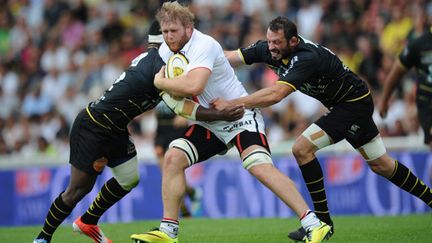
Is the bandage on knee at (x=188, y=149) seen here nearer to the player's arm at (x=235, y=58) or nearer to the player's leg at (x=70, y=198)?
the player's leg at (x=70, y=198)

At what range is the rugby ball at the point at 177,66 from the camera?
346 inches

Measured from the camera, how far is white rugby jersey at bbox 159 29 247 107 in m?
8.70

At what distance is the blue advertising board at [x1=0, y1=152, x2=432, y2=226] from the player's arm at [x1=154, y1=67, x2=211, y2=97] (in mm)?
7338

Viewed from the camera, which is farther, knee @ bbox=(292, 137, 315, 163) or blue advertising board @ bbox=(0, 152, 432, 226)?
blue advertising board @ bbox=(0, 152, 432, 226)

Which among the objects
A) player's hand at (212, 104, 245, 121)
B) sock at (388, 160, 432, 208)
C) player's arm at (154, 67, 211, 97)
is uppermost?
player's arm at (154, 67, 211, 97)

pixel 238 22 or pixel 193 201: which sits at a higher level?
pixel 238 22

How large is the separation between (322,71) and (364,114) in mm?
873

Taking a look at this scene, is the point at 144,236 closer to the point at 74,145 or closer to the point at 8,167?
the point at 74,145

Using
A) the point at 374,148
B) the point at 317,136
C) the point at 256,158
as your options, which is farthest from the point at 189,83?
the point at 374,148

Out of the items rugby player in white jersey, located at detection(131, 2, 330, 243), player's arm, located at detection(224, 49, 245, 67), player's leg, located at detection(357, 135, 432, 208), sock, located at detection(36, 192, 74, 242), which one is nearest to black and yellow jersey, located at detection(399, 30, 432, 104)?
player's leg, located at detection(357, 135, 432, 208)

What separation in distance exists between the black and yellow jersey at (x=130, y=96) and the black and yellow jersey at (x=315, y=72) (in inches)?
46.1

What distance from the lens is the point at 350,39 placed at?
57.9 ft

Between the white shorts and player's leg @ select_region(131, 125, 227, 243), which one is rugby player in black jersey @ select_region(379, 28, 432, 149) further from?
player's leg @ select_region(131, 125, 227, 243)

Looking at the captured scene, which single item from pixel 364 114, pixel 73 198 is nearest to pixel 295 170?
pixel 364 114
